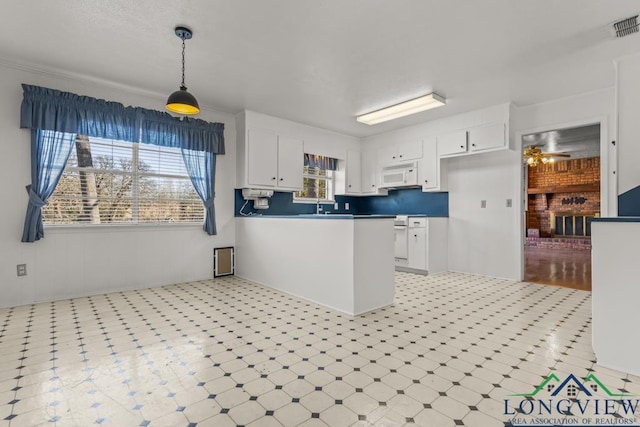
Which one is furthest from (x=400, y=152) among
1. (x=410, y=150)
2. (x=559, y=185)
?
(x=559, y=185)

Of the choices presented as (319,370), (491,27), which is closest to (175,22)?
(491,27)

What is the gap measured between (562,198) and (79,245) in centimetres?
1282

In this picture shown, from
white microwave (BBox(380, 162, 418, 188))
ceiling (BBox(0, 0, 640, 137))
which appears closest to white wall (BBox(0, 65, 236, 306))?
ceiling (BBox(0, 0, 640, 137))

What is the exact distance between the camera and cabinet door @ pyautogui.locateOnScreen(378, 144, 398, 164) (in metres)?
6.15

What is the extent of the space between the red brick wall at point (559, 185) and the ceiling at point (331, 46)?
7.53 meters

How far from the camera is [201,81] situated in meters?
3.97

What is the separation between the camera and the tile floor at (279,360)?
1.72 m

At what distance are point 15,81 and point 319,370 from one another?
14.6ft

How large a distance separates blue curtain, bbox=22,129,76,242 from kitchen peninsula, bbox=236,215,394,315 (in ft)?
8.65

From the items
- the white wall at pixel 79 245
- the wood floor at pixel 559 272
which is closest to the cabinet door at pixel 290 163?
the white wall at pixel 79 245

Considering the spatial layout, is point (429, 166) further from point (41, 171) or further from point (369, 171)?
point (41, 171)

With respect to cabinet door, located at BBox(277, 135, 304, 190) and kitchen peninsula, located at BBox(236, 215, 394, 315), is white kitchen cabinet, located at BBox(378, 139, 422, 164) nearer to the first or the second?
cabinet door, located at BBox(277, 135, 304, 190)

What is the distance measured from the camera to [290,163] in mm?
5516

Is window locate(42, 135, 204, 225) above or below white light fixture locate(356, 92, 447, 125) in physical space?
below
